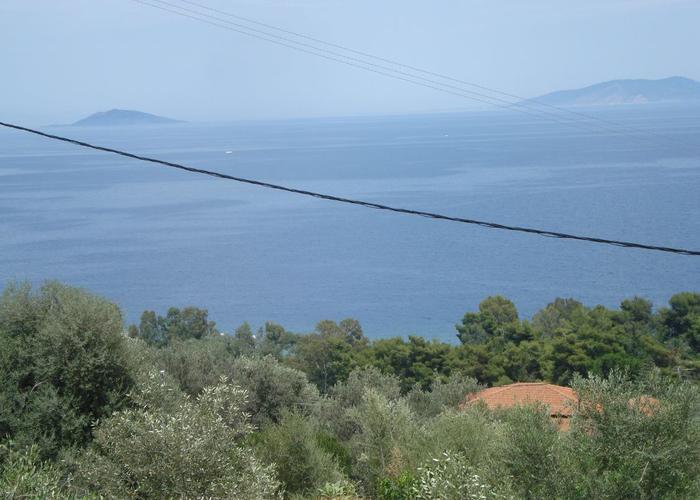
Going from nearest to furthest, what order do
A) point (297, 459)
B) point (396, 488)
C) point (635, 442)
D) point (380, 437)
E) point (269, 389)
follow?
point (635, 442), point (396, 488), point (297, 459), point (380, 437), point (269, 389)

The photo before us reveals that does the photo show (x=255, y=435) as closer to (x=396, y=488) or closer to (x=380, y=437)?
(x=380, y=437)

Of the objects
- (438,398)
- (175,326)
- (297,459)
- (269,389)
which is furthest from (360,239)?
(297,459)

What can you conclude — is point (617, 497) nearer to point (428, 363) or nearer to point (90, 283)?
point (428, 363)

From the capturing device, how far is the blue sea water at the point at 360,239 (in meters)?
62.4

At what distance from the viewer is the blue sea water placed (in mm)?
62438

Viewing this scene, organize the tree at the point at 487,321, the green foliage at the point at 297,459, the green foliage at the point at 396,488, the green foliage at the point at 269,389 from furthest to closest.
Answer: the tree at the point at 487,321, the green foliage at the point at 269,389, the green foliage at the point at 297,459, the green foliage at the point at 396,488

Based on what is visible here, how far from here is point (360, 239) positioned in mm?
88938

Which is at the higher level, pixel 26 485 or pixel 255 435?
pixel 26 485

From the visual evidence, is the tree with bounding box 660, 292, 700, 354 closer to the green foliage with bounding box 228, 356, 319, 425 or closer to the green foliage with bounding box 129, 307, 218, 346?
the green foliage with bounding box 129, 307, 218, 346

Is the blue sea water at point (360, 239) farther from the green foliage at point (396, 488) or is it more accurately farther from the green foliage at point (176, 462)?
the green foliage at point (176, 462)

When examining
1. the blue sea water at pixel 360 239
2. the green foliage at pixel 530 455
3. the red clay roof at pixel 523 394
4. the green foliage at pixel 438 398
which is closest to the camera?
the green foliage at pixel 530 455

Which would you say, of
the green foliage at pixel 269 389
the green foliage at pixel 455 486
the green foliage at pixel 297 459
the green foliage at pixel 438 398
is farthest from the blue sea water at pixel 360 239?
the green foliage at pixel 455 486

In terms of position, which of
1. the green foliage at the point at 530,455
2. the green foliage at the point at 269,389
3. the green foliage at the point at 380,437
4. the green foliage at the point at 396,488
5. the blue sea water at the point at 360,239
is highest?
the green foliage at the point at 530,455

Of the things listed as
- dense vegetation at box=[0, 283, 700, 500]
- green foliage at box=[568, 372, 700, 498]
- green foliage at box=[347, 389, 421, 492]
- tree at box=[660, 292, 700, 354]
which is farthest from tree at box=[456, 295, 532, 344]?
green foliage at box=[568, 372, 700, 498]
